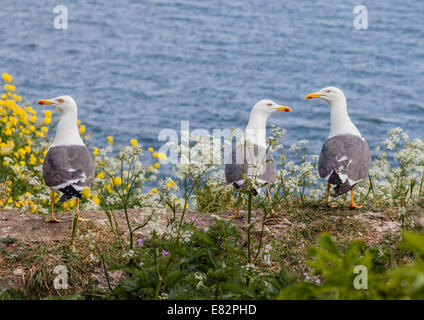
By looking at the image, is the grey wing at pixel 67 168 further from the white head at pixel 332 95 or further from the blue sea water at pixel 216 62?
the blue sea water at pixel 216 62

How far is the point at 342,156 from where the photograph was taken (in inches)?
196

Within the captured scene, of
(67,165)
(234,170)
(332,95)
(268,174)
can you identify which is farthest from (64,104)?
(332,95)

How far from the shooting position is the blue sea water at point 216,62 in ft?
39.4

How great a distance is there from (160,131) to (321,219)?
6.73 metres

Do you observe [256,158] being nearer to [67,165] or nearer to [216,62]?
[67,165]

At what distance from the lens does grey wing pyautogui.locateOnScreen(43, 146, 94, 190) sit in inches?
185

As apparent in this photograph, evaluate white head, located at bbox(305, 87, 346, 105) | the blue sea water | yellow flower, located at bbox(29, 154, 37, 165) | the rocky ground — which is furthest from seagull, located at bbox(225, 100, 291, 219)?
the blue sea water

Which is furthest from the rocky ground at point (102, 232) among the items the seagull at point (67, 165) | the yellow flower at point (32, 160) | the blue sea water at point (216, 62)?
the blue sea water at point (216, 62)

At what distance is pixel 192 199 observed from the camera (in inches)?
222

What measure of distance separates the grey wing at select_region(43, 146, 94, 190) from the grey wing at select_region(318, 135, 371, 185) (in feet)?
6.44

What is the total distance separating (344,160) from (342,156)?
45 mm

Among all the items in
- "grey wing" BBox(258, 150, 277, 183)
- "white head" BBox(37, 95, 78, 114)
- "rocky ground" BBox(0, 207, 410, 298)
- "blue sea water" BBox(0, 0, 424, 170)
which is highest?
"blue sea water" BBox(0, 0, 424, 170)

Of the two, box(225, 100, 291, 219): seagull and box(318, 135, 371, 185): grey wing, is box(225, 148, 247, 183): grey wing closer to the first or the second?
box(225, 100, 291, 219): seagull
